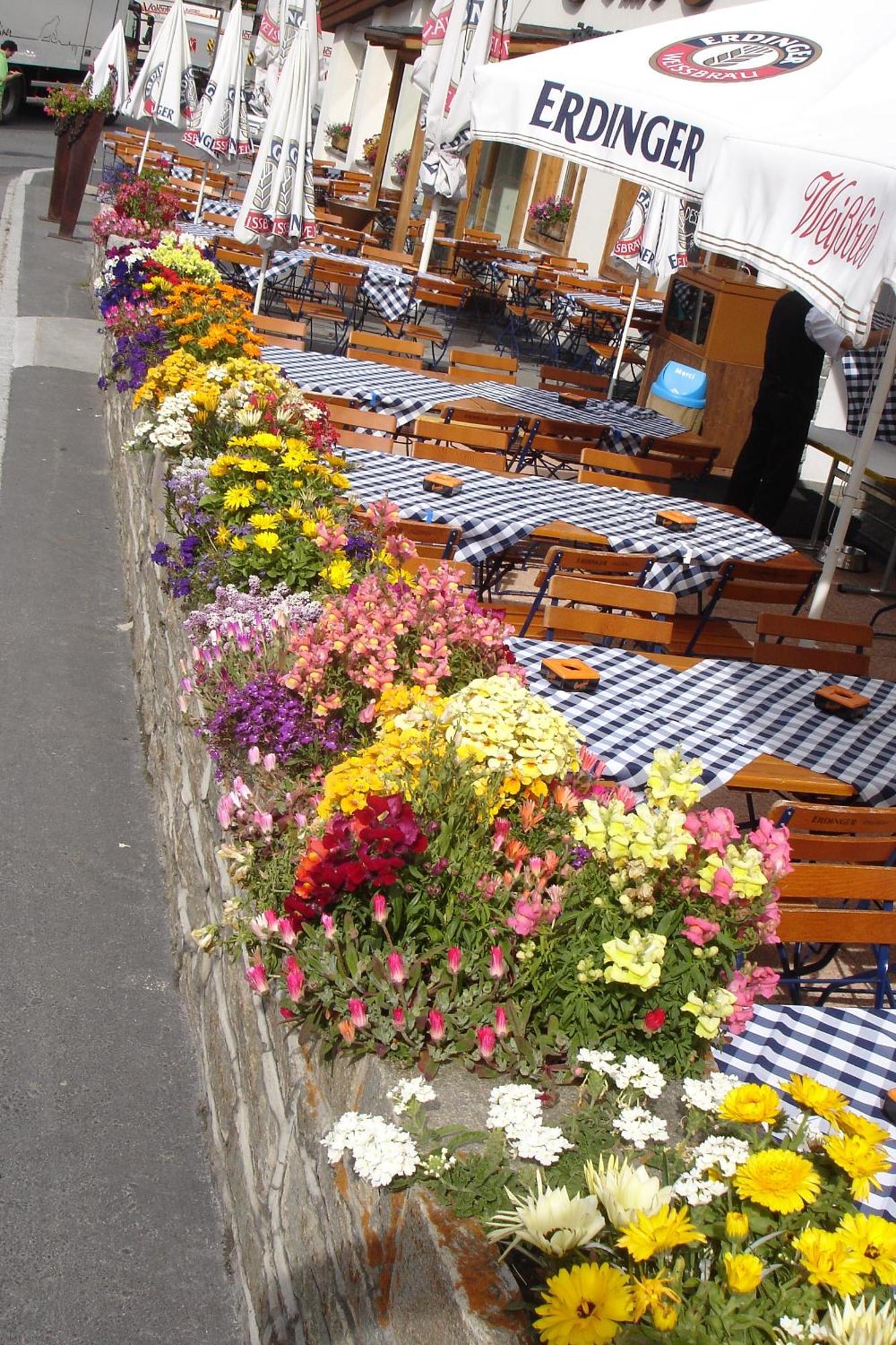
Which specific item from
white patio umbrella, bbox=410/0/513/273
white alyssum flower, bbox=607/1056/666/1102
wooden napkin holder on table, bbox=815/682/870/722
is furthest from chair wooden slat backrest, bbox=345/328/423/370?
white alyssum flower, bbox=607/1056/666/1102

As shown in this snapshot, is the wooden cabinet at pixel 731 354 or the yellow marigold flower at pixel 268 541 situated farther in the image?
the wooden cabinet at pixel 731 354

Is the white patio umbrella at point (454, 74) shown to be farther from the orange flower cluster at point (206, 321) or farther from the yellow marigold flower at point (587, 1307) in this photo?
the yellow marigold flower at point (587, 1307)

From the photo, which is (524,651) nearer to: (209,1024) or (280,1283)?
(209,1024)

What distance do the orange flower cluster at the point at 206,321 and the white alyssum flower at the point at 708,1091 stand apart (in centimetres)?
543

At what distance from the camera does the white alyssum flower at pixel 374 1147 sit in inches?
78.7

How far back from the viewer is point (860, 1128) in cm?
187

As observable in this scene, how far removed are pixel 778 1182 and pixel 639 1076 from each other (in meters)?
0.48

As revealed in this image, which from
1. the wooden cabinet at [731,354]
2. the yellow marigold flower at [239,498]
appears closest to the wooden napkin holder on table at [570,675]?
the yellow marigold flower at [239,498]

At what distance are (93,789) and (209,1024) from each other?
1.72 meters

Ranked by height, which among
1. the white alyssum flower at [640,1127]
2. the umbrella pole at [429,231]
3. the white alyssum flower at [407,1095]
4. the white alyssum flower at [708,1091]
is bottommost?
the white alyssum flower at [407,1095]

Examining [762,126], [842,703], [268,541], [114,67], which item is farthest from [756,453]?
[114,67]

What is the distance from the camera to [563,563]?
5.52 meters

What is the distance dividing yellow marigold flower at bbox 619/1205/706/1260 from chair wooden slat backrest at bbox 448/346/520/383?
8139 mm

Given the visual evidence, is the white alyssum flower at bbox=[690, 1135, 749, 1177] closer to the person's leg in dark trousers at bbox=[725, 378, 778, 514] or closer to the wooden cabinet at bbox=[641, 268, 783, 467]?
the person's leg in dark trousers at bbox=[725, 378, 778, 514]
